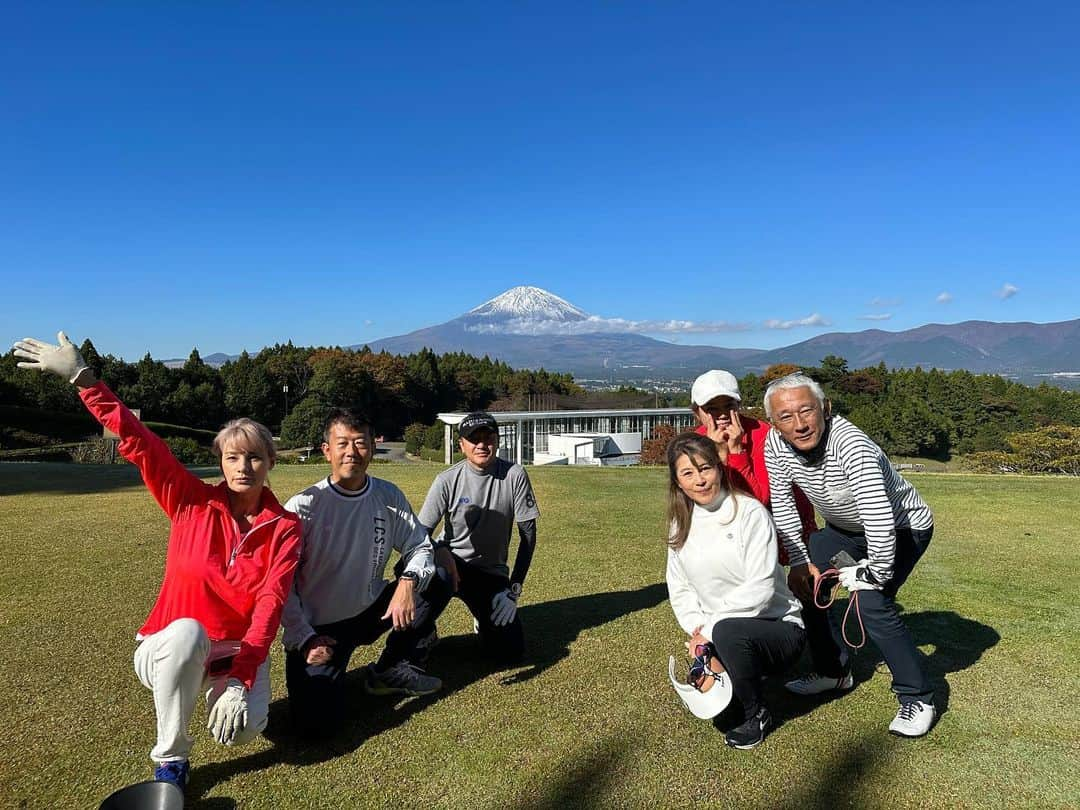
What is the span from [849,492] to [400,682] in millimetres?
2769

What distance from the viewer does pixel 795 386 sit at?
3.49m

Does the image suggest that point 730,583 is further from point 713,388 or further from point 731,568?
point 713,388

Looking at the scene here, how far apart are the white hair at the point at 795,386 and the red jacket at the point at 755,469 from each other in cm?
42

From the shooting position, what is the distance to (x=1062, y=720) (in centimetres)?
351

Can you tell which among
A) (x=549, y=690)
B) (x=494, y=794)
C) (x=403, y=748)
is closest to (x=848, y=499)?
(x=549, y=690)

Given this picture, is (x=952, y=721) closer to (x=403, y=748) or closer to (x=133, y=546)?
(x=403, y=748)

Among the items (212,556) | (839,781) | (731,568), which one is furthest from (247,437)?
(839,781)

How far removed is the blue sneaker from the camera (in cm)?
276

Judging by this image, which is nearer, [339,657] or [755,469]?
[339,657]

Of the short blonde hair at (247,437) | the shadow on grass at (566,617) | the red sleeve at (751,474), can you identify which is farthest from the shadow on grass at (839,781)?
the short blonde hair at (247,437)

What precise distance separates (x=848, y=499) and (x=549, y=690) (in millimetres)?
2039

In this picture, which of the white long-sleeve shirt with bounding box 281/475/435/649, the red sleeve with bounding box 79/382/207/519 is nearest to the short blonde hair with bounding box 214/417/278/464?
the red sleeve with bounding box 79/382/207/519

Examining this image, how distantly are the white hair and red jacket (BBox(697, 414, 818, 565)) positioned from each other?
1.38ft

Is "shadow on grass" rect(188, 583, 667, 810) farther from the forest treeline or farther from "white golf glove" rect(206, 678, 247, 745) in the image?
the forest treeline
